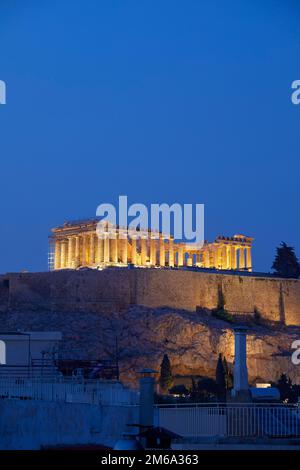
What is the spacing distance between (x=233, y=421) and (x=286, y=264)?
6113 cm

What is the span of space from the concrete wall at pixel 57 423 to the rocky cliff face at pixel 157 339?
34.7 m

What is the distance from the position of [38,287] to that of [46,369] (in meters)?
38.5

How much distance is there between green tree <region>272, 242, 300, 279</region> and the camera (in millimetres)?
84438

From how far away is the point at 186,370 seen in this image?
6306cm

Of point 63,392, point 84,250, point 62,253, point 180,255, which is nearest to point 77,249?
point 84,250

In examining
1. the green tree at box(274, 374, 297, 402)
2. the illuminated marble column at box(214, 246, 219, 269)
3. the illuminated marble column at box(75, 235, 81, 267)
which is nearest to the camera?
the green tree at box(274, 374, 297, 402)

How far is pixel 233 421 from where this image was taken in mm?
24625

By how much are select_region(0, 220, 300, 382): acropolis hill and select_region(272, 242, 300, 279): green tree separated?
4.55 meters

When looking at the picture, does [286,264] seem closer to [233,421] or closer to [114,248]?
[114,248]

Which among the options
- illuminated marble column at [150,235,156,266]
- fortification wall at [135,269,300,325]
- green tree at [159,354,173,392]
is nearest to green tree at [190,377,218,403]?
green tree at [159,354,173,392]

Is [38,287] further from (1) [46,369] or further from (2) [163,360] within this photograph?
(1) [46,369]

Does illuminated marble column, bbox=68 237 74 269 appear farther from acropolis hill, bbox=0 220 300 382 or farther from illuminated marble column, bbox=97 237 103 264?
illuminated marble column, bbox=97 237 103 264

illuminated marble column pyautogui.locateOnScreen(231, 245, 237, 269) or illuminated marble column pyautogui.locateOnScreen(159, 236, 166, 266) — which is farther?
illuminated marble column pyautogui.locateOnScreen(231, 245, 237, 269)
